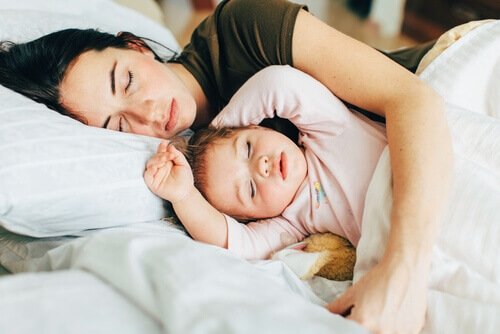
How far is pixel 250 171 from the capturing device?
1.00 metres

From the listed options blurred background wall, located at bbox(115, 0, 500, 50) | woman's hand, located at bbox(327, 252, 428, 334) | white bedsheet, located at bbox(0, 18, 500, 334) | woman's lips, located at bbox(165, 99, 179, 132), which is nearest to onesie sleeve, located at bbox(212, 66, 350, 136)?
woman's lips, located at bbox(165, 99, 179, 132)

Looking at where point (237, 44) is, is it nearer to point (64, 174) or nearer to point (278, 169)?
point (278, 169)

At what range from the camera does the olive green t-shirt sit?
3.45ft

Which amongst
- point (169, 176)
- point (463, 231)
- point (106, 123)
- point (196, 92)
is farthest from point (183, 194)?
point (463, 231)

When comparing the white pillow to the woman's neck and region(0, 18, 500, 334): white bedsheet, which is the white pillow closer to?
region(0, 18, 500, 334): white bedsheet

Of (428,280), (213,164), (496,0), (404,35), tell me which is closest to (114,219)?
(213,164)

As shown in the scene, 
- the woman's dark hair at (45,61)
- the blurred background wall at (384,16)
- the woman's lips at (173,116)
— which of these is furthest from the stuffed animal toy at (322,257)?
the blurred background wall at (384,16)

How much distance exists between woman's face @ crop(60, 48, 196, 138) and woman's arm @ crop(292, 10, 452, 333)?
296 mm

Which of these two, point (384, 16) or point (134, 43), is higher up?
point (134, 43)

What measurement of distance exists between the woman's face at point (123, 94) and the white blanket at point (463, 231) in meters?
0.47

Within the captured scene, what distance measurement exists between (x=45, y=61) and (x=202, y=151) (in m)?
0.39

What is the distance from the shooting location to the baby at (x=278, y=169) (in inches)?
37.2

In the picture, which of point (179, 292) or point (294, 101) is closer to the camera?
point (179, 292)

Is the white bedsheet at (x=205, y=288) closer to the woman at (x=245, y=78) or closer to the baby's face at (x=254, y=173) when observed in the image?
the woman at (x=245, y=78)
